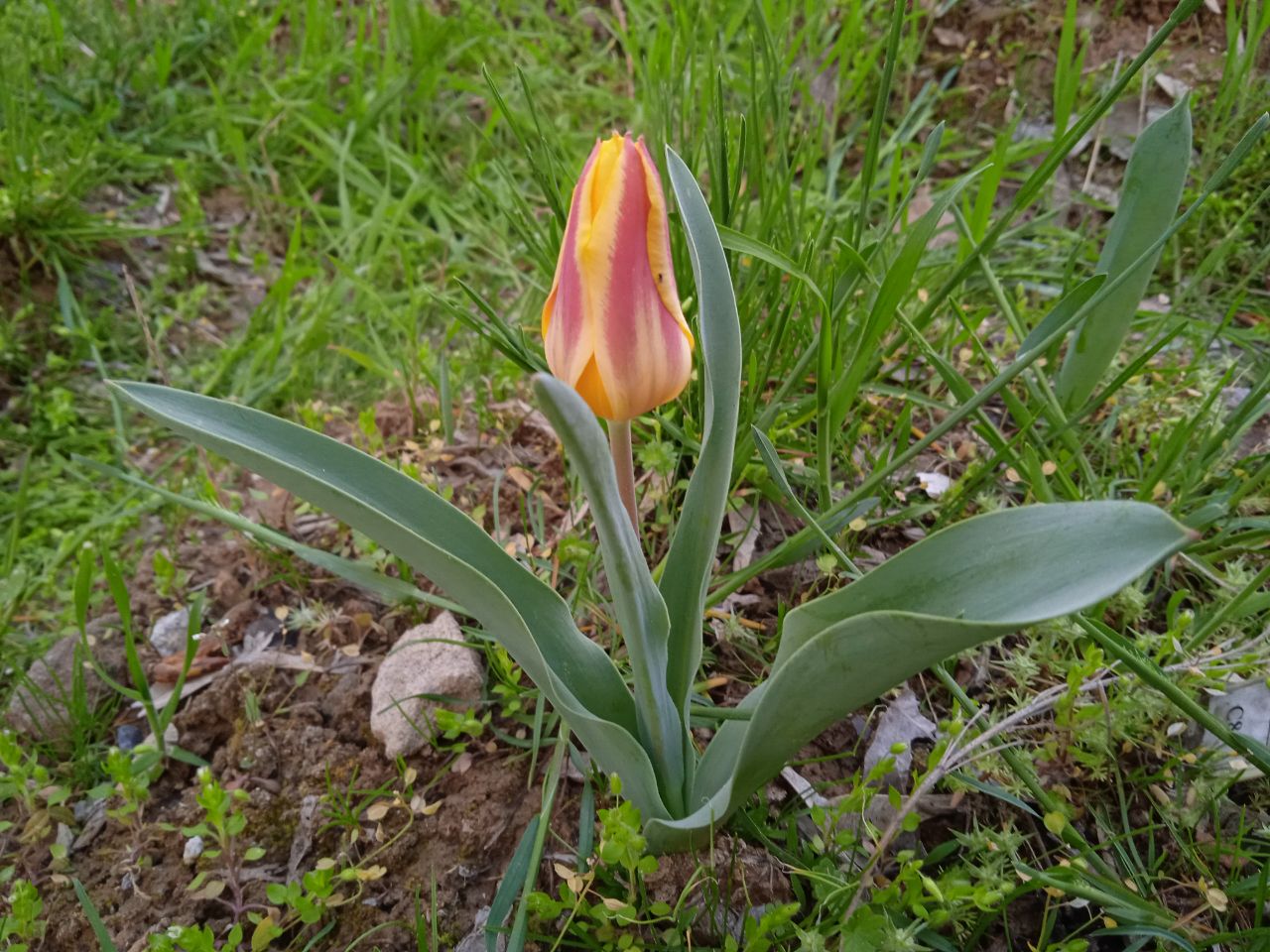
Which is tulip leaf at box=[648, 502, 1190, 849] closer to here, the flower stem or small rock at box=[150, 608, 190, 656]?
the flower stem

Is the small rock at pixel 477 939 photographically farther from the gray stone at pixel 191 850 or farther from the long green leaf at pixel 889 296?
the long green leaf at pixel 889 296

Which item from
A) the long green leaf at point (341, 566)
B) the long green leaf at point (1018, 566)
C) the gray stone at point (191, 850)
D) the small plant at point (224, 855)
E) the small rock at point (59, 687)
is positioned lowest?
the small rock at point (59, 687)

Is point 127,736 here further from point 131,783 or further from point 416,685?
point 416,685

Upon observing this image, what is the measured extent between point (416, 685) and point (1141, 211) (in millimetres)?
1207

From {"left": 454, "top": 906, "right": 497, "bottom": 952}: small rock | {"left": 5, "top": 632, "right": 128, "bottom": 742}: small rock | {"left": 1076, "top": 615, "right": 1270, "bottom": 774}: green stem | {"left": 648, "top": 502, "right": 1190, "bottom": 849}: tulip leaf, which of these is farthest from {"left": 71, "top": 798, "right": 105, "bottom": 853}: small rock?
{"left": 1076, "top": 615, "right": 1270, "bottom": 774}: green stem

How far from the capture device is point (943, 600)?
0.71 m

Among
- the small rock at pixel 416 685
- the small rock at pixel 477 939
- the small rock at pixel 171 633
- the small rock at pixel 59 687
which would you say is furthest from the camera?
the small rock at pixel 171 633

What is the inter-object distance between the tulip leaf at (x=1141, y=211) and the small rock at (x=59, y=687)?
163 cm

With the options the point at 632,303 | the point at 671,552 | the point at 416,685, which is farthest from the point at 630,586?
the point at 416,685

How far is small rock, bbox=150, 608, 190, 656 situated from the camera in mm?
1509

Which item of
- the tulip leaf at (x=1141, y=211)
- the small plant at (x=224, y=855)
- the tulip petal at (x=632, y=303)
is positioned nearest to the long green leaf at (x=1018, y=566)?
the tulip petal at (x=632, y=303)

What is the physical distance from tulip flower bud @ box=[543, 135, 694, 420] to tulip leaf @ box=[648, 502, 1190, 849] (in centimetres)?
25

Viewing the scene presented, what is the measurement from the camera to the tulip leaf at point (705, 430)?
0.83 m

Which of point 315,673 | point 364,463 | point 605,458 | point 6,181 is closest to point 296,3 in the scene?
point 6,181
